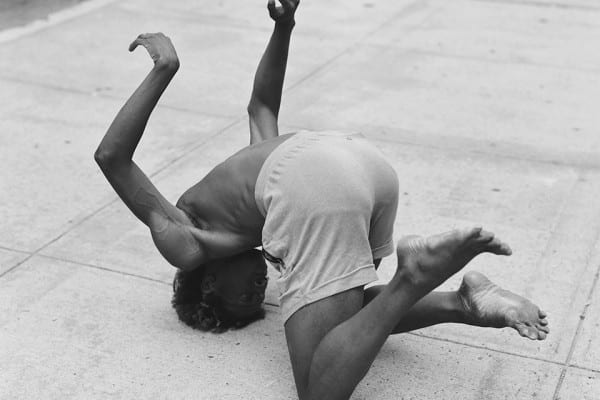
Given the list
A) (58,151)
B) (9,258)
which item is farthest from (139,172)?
(58,151)

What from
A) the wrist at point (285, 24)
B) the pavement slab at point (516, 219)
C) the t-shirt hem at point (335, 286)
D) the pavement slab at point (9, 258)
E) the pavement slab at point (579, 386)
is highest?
the wrist at point (285, 24)

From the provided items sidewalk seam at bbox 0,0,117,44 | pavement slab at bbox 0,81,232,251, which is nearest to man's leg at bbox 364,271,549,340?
pavement slab at bbox 0,81,232,251

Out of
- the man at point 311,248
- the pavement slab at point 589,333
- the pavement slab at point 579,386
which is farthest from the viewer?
the pavement slab at point 589,333

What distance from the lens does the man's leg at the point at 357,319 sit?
118 inches

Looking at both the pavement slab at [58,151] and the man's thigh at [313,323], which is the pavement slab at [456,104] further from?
the man's thigh at [313,323]

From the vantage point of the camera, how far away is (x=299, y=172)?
10.7ft

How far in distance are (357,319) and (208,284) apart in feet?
2.21

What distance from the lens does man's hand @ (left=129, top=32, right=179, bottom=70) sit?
11.3ft

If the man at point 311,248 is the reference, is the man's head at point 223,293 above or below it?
below

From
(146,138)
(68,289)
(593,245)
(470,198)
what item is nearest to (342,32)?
(146,138)

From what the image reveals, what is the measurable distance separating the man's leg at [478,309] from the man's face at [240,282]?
39 centimetres

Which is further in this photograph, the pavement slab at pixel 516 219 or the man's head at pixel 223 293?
the pavement slab at pixel 516 219

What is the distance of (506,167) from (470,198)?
1.61ft

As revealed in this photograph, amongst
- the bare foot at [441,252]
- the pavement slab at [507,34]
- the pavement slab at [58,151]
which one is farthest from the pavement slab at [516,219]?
the pavement slab at [507,34]
